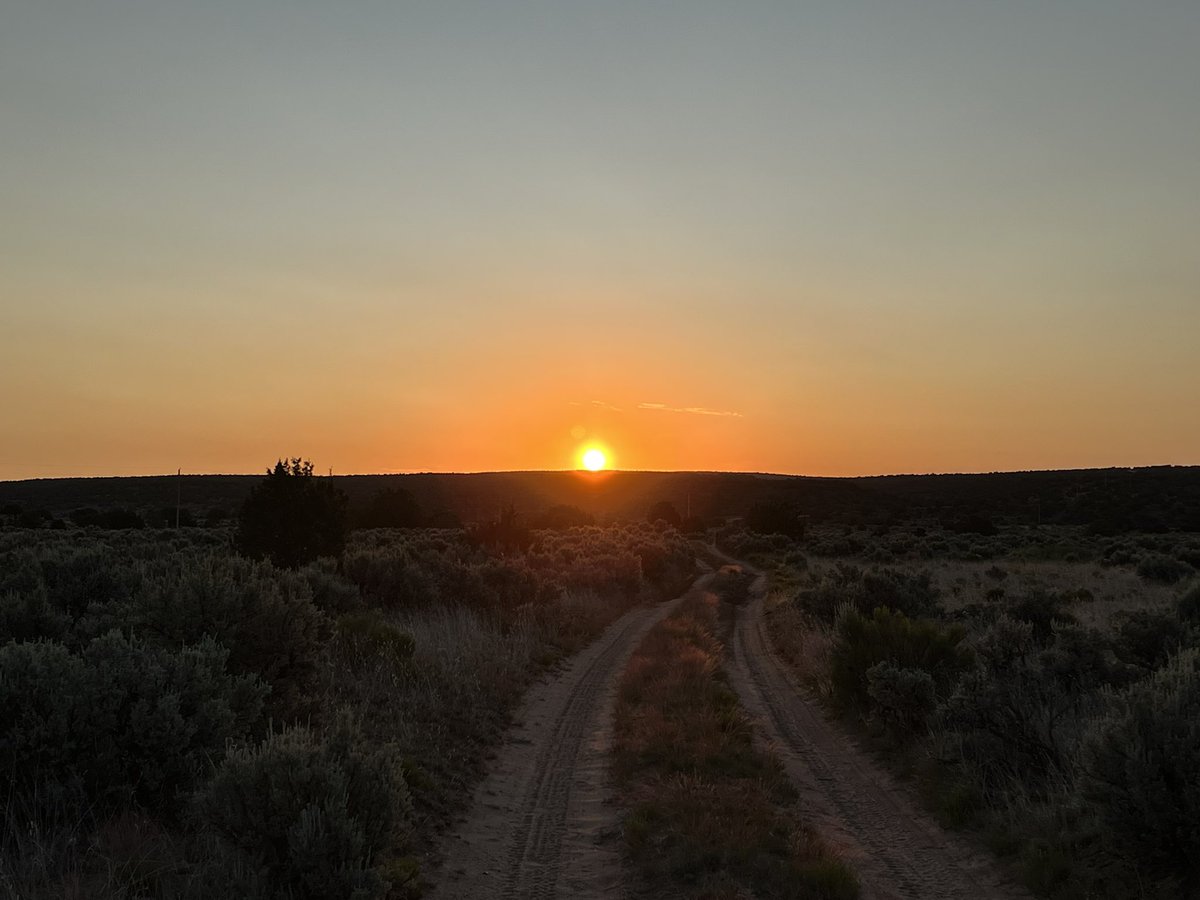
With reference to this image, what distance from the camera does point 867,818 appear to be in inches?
355

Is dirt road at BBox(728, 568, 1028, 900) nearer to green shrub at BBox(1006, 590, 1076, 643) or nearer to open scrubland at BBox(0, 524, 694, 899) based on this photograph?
open scrubland at BBox(0, 524, 694, 899)

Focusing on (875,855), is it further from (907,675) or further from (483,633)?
(483,633)

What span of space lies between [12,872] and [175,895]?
950 mm

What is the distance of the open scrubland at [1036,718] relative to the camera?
6109 millimetres

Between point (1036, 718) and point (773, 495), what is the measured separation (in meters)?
115

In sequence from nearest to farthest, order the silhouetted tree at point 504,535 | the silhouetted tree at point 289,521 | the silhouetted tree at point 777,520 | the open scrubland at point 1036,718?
the open scrubland at point 1036,718 < the silhouetted tree at point 289,521 < the silhouetted tree at point 504,535 < the silhouetted tree at point 777,520

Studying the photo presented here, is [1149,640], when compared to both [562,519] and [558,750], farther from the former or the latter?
[562,519]

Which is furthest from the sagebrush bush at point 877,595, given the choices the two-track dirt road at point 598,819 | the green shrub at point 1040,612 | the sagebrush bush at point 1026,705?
the sagebrush bush at point 1026,705

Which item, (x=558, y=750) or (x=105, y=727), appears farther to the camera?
(x=558, y=750)

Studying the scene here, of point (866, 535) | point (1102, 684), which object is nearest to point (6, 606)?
point (1102, 684)

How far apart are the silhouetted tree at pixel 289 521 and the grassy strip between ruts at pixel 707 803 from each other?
45.7ft

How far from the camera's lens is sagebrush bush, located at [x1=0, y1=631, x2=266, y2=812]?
6.29 m

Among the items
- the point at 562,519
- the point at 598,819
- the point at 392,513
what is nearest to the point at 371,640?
the point at 598,819

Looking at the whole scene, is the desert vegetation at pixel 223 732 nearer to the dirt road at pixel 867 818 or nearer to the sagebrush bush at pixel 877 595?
the dirt road at pixel 867 818
